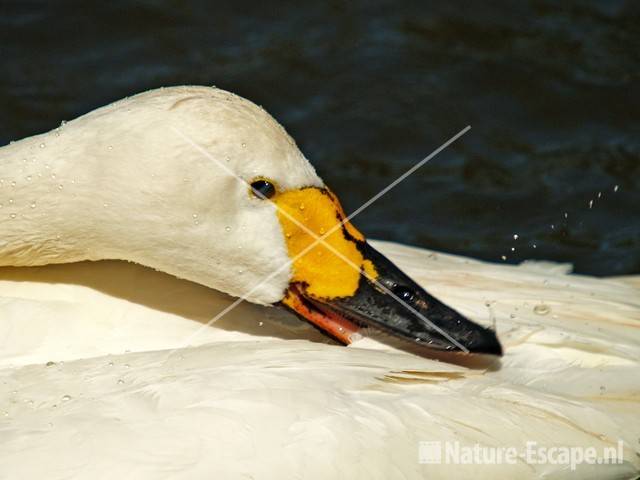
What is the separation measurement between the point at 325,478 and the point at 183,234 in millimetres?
1080

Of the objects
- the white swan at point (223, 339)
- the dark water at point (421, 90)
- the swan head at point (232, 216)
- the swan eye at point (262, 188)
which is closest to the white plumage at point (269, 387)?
the white swan at point (223, 339)

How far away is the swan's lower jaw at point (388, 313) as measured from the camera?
4379 millimetres

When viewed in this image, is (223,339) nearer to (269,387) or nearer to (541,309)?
(269,387)

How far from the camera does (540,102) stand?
764 centimetres

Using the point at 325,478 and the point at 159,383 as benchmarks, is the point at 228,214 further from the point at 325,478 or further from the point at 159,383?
the point at 325,478

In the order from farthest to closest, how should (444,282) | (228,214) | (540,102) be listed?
(540,102), (444,282), (228,214)

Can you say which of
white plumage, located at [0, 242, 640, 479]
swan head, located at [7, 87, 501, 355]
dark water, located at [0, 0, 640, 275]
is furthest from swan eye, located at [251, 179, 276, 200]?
dark water, located at [0, 0, 640, 275]

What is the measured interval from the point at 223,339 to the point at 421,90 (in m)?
3.64

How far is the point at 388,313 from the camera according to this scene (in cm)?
441

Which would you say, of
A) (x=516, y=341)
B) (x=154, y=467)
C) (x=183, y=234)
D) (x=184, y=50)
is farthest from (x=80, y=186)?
(x=184, y=50)

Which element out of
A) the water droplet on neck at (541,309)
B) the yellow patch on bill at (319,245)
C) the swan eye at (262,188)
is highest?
the swan eye at (262,188)

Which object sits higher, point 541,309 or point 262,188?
point 262,188

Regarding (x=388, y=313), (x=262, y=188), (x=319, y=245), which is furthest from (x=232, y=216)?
(x=388, y=313)

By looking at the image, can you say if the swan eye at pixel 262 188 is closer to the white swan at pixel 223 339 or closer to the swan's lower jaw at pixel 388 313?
the white swan at pixel 223 339
